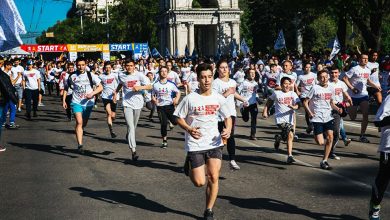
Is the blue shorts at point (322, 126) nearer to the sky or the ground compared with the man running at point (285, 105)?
nearer to the ground

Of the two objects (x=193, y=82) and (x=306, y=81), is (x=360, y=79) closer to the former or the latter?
(x=306, y=81)

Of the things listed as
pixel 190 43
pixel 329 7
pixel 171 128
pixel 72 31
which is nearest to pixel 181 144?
pixel 171 128

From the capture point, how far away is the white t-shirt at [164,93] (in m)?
13.6

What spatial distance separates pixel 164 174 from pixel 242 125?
25.5 feet

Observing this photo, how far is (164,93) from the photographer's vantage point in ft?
44.6

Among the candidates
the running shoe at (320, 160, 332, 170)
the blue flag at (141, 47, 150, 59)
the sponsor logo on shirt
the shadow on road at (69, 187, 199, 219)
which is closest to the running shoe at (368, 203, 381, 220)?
the shadow on road at (69, 187, 199, 219)

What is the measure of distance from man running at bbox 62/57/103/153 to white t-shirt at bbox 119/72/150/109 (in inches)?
25.0

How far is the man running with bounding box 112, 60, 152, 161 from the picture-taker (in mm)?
11445

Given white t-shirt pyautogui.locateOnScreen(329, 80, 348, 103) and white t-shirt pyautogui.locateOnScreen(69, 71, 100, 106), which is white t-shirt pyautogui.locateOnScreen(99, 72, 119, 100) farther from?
white t-shirt pyautogui.locateOnScreen(329, 80, 348, 103)

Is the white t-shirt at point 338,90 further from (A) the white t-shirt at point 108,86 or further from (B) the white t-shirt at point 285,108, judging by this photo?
(A) the white t-shirt at point 108,86

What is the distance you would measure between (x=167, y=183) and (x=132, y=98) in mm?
3044

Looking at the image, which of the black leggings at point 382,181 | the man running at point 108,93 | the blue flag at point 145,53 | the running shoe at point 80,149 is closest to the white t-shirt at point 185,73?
the man running at point 108,93

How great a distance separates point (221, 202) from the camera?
7.89 meters

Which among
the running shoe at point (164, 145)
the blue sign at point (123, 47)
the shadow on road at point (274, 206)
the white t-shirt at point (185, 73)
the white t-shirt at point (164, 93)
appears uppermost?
the blue sign at point (123, 47)
